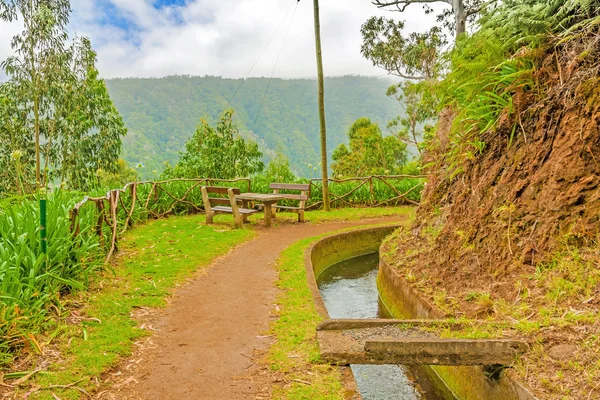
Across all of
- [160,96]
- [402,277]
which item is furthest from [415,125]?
[160,96]

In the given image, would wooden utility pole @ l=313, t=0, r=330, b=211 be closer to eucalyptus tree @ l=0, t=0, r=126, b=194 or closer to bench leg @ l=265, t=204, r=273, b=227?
bench leg @ l=265, t=204, r=273, b=227

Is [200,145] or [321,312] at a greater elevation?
[200,145]

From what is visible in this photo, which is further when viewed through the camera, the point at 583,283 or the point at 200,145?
the point at 200,145

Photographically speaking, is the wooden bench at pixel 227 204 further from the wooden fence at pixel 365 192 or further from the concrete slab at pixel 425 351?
the concrete slab at pixel 425 351

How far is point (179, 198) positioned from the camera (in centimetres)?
1250

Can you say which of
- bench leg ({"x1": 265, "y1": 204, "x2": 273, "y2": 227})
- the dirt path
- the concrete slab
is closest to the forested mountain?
bench leg ({"x1": 265, "y1": 204, "x2": 273, "y2": 227})

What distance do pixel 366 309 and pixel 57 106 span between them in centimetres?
1718

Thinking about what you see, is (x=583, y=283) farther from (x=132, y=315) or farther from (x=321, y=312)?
(x=132, y=315)

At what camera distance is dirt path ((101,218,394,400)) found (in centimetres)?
338

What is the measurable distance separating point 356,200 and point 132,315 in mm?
10690

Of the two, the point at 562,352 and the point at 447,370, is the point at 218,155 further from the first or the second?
the point at 562,352

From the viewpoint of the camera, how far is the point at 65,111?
19031mm

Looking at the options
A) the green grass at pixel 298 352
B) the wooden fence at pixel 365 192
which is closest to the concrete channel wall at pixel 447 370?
the green grass at pixel 298 352

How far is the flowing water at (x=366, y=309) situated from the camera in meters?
4.22
